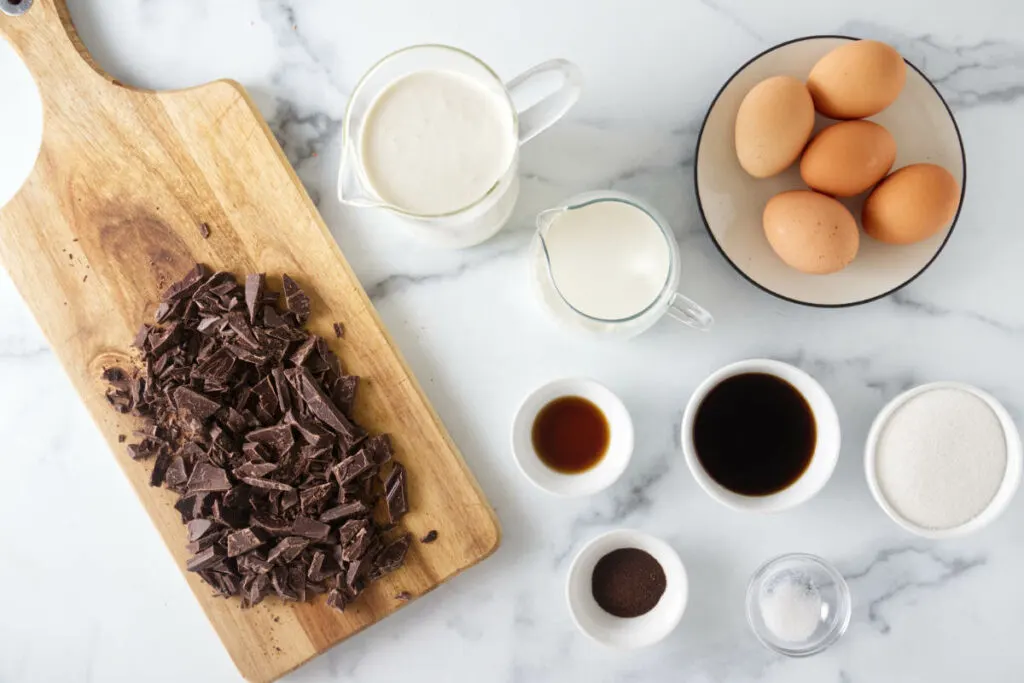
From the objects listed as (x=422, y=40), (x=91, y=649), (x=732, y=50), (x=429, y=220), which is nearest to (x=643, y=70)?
(x=732, y=50)

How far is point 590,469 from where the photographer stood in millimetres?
1415

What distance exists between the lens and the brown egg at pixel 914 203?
123 centimetres

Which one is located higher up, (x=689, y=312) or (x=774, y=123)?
(x=774, y=123)

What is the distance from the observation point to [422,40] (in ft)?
4.79

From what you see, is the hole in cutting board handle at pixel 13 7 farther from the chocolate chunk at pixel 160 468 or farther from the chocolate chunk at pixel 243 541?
the chocolate chunk at pixel 243 541

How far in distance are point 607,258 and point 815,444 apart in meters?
0.51

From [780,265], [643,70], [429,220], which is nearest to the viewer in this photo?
[429,220]

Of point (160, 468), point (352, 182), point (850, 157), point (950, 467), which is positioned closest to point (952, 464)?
point (950, 467)

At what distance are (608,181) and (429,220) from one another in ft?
1.34

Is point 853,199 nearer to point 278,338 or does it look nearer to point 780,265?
point 780,265

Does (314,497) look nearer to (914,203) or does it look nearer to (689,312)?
(689,312)

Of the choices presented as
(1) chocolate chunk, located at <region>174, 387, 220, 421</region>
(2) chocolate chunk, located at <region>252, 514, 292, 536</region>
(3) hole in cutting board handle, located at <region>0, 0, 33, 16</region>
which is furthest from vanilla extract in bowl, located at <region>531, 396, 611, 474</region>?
(3) hole in cutting board handle, located at <region>0, 0, 33, 16</region>

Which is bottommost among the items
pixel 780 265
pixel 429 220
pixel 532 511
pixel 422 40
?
pixel 532 511

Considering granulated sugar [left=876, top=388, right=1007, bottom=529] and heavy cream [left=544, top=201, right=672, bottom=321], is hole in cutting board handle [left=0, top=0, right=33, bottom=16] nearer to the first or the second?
heavy cream [left=544, top=201, right=672, bottom=321]
